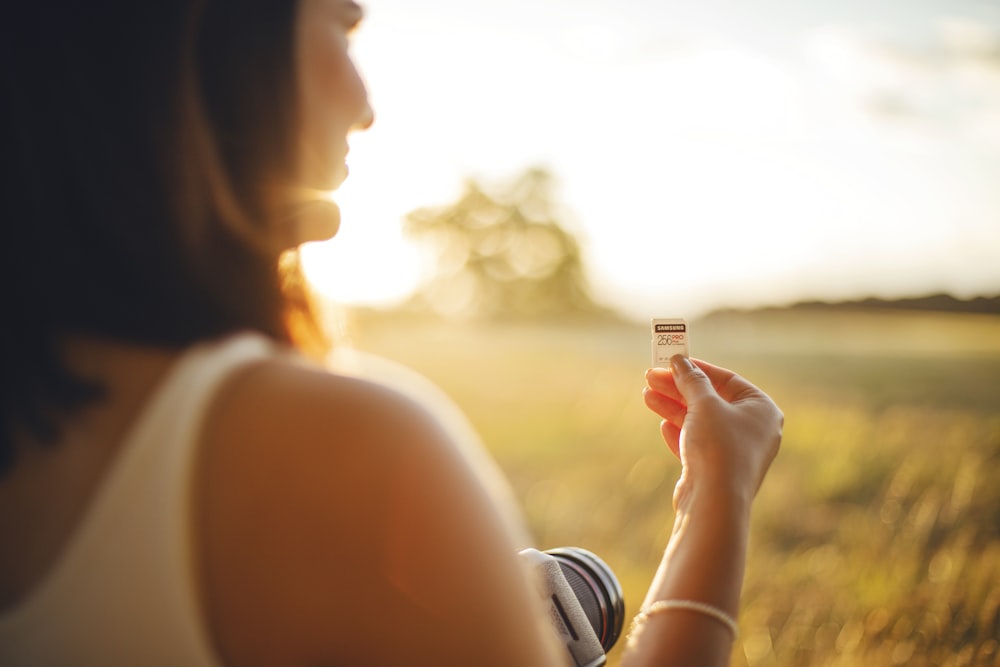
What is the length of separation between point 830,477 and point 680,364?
11.2 ft

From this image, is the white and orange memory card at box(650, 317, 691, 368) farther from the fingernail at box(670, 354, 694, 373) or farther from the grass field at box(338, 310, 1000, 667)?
the grass field at box(338, 310, 1000, 667)

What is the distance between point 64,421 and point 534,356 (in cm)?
872

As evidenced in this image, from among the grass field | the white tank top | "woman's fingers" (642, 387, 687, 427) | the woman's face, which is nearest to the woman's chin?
the woman's face

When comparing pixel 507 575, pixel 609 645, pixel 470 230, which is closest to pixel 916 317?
pixel 609 645

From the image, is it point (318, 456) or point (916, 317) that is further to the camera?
point (916, 317)

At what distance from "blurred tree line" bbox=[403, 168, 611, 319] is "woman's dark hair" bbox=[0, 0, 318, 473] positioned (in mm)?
17849

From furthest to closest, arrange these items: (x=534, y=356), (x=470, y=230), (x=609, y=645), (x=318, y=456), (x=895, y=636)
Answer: (x=470, y=230) < (x=534, y=356) < (x=895, y=636) < (x=609, y=645) < (x=318, y=456)

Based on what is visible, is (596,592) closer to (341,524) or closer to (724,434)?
(724,434)

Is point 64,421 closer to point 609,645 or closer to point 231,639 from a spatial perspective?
point 231,639

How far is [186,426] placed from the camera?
0.56m

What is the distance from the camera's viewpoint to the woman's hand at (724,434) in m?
0.91

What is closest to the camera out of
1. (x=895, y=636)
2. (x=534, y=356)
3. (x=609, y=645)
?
(x=609, y=645)

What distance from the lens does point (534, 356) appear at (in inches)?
365

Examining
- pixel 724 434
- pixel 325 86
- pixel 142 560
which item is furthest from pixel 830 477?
pixel 142 560
